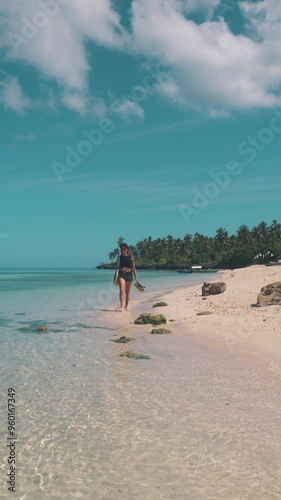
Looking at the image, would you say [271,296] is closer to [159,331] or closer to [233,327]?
[233,327]

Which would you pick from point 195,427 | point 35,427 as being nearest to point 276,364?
point 195,427

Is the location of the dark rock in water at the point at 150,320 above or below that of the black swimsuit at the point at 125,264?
below

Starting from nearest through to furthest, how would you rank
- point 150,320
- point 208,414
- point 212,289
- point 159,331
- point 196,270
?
point 208,414
point 159,331
point 150,320
point 212,289
point 196,270

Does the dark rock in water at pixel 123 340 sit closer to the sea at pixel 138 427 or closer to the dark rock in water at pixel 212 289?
the sea at pixel 138 427

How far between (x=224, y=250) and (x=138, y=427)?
169m

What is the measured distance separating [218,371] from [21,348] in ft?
19.0

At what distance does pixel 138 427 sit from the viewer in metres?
5.71

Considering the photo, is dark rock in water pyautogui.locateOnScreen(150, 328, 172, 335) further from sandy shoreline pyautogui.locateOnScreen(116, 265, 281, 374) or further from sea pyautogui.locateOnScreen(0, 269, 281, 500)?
sea pyautogui.locateOnScreen(0, 269, 281, 500)

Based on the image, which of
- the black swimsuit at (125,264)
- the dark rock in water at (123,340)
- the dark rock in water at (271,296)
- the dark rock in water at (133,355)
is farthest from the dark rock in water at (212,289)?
the dark rock in water at (133,355)

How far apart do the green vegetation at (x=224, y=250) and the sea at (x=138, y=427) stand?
117m

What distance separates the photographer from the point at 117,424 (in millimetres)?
5836

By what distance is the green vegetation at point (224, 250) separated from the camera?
125m

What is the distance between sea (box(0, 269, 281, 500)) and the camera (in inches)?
168

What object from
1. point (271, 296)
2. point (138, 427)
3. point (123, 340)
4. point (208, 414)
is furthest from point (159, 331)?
point (138, 427)
